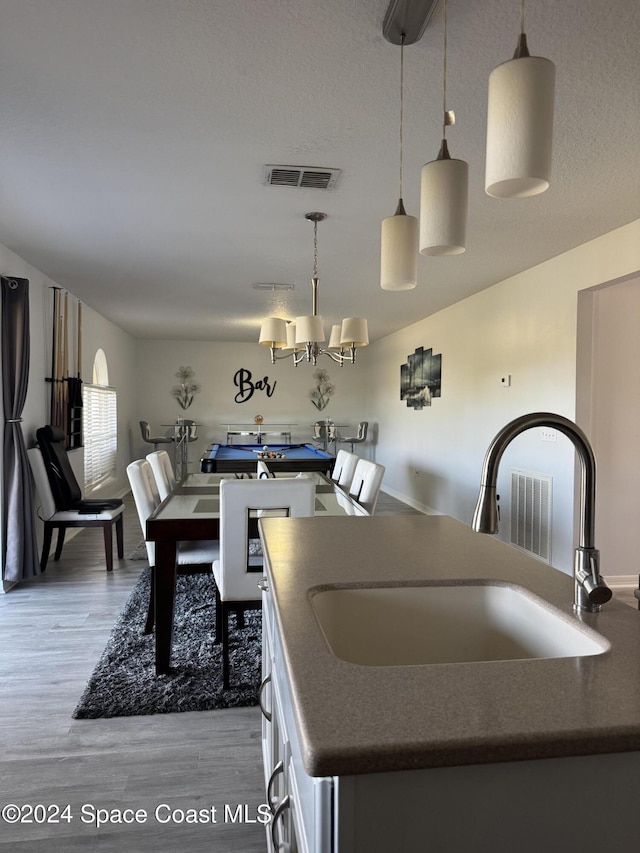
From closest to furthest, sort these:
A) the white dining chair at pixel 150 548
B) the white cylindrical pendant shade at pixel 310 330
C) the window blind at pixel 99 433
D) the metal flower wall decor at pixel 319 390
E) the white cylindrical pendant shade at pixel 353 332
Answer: the white dining chair at pixel 150 548 < the white cylindrical pendant shade at pixel 310 330 < the white cylindrical pendant shade at pixel 353 332 < the window blind at pixel 99 433 < the metal flower wall decor at pixel 319 390

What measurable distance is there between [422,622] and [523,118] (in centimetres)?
106

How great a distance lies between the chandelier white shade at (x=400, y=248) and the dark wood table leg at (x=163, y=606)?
71.6 inches

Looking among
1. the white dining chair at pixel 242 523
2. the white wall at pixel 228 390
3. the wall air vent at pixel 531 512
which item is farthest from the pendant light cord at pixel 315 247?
the white wall at pixel 228 390

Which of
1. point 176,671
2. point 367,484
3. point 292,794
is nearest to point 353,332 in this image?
point 367,484

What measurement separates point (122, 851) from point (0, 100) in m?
2.57

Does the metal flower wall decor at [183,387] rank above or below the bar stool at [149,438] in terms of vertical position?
above

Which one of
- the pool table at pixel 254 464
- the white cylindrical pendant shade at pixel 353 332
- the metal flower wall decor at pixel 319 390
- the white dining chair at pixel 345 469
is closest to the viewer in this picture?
the white cylindrical pendant shade at pixel 353 332

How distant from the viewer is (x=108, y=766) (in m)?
1.98

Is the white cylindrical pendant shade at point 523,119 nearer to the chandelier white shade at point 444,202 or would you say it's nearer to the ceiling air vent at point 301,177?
the chandelier white shade at point 444,202

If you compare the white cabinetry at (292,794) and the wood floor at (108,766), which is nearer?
the white cabinetry at (292,794)

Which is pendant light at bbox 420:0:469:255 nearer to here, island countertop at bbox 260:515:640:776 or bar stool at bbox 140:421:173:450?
island countertop at bbox 260:515:640:776

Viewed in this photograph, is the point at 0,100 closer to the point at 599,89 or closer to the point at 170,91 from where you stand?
the point at 170,91

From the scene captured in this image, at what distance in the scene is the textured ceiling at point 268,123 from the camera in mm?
1643

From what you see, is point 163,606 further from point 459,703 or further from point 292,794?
point 459,703
